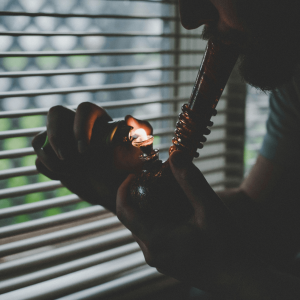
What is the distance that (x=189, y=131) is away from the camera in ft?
1.98

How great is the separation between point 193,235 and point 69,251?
1.82ft

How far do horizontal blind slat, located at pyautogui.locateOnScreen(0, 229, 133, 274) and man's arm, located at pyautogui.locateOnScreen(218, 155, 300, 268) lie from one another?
433 millimetres

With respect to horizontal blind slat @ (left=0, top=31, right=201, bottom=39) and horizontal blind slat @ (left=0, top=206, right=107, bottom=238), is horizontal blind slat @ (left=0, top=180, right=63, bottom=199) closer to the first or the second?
horizontal blind slat @ (left=0, top=206, right=107, bottom=238)

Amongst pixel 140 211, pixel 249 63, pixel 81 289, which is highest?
pixel 249 63

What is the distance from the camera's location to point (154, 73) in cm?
118

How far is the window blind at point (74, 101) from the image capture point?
880 millimetres

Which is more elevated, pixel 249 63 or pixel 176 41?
pixel 176 41

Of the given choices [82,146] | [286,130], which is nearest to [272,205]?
[286,130]

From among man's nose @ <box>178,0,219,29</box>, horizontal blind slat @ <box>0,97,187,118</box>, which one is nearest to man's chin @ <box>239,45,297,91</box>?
man's nose @ <box>178,0,219,29</box>

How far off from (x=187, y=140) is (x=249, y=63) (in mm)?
285

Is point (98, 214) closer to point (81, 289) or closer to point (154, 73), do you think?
point (81, 289)

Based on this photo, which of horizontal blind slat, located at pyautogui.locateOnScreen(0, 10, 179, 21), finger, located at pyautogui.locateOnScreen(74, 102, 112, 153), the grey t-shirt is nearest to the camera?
finger, located at pyautogui.locateOnScreen(74, 102, 112, 153)

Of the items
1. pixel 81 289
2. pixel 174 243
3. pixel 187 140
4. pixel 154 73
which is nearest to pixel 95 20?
pixel 154 73

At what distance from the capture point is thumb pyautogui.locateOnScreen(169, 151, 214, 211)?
560 mm
